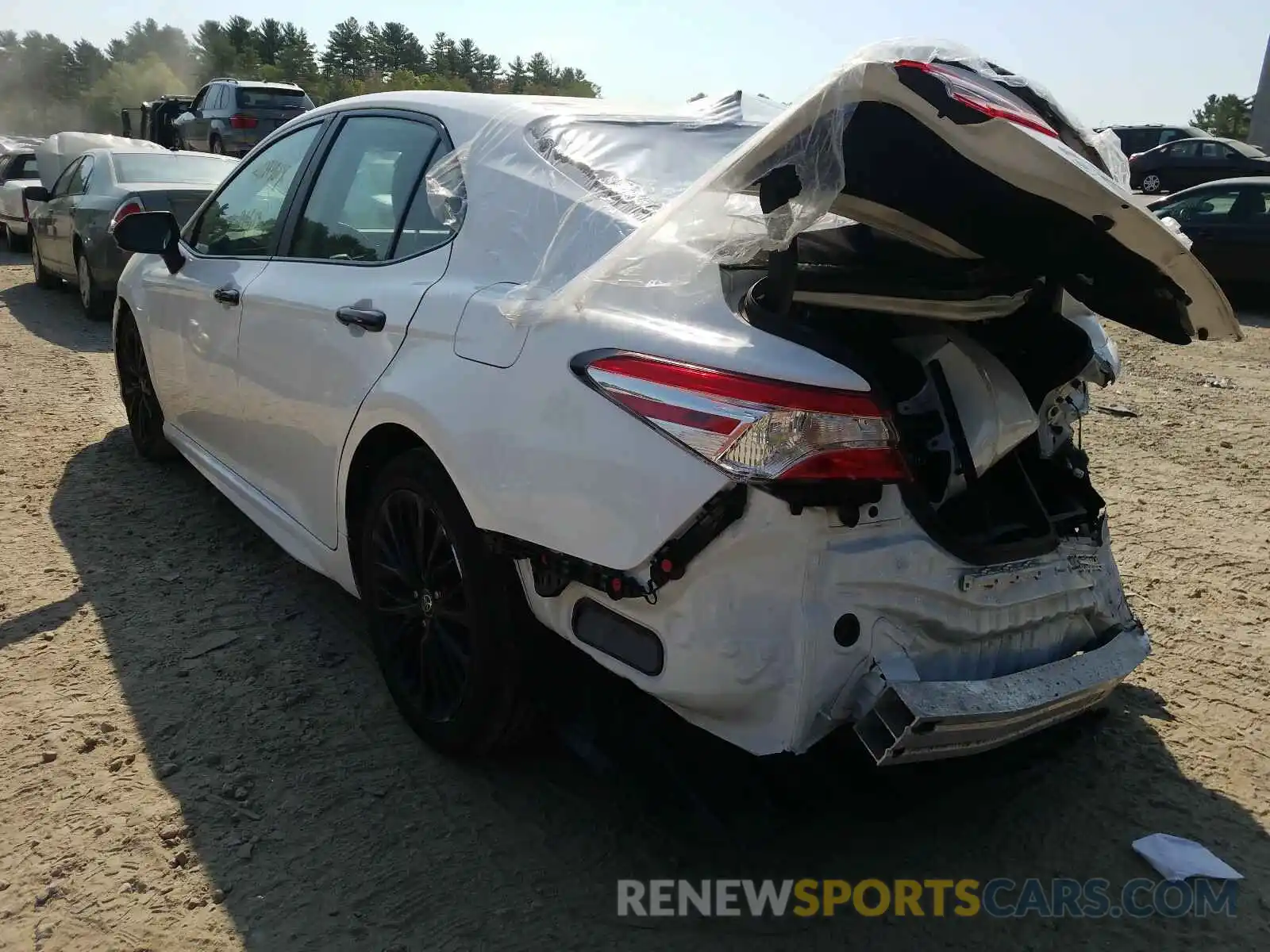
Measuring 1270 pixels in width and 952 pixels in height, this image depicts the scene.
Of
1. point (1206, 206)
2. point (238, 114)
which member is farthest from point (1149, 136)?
point (238, 114)

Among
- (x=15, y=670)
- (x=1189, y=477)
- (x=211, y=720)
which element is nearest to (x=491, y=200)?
(x=211, y=720)

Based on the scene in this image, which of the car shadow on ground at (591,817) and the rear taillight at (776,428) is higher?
the rear taillight at (776,428)

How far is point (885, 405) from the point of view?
2.07 meters

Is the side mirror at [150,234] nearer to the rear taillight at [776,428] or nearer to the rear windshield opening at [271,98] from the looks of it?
the rear taillight at [776,428]

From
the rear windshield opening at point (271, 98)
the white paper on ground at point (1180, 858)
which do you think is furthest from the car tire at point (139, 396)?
the rear windshield opening at point (271, 98)

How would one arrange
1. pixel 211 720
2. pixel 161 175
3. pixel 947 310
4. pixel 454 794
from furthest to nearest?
pixel 161 175 < pixel 211 720 < pixel 454 794 < pixel 947 310

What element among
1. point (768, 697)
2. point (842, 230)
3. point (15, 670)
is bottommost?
point (15, 670)

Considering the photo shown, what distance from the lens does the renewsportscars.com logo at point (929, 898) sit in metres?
2.44

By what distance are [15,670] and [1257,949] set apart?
3.53 meters

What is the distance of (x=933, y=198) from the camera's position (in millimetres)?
2166

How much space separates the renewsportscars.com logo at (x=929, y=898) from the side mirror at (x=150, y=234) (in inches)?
126

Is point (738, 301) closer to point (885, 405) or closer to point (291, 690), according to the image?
point (885, 405)

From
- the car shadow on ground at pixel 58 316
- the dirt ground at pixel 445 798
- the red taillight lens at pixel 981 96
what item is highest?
the red taillight lens at pixel 981 96

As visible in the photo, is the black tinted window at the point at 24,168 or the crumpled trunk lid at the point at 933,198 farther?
the black tinted window at the point at 24,168
